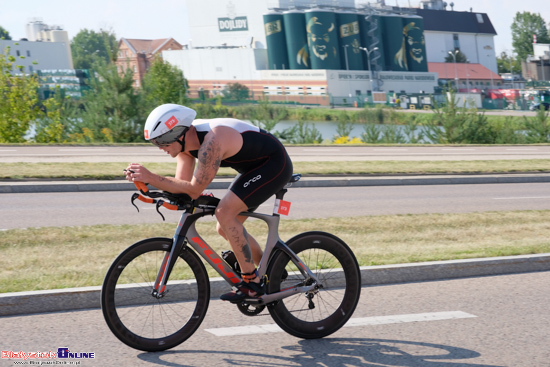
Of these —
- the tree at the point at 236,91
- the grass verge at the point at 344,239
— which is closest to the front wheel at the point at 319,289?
the grass verge at the point at 344,239

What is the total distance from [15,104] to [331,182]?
15387mm

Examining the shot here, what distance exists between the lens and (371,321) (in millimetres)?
5363

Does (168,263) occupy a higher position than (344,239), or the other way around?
(168,263)

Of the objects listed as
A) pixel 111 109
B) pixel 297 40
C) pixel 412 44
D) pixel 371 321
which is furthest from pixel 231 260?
pixel 412 44

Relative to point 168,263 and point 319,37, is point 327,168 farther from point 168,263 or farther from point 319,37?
point 319,37

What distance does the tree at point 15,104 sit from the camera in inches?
1080

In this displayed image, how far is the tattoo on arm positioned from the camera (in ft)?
14.4

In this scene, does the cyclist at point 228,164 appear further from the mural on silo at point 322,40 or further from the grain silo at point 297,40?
the grain silo at point 297,40

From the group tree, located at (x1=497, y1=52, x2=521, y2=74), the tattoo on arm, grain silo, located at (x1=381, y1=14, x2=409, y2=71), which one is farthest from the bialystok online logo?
tree, located at (x1=497, y1=52, x2=521, y2=74)

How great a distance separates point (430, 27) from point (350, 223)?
12618 centimetres

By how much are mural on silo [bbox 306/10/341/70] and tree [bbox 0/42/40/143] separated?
254 feet

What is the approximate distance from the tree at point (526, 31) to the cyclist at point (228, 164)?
16410 centimetres

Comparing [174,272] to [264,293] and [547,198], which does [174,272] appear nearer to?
[264,293]

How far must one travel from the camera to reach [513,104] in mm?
87062
